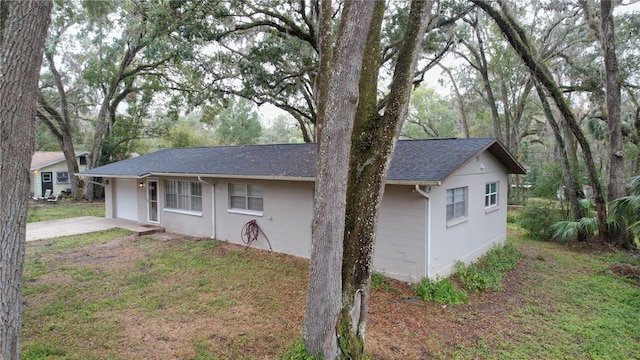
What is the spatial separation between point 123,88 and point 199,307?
873 inches

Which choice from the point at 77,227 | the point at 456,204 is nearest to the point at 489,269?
the point at 456,204

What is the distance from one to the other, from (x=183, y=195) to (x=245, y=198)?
3151 mm

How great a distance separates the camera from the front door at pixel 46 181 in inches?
928

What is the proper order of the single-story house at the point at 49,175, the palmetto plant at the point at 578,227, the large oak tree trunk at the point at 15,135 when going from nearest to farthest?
the large oak tree trunk at the point at 15,135 < the palmetto plant at the point at 578,227 < the single-story house at the point at 49,175

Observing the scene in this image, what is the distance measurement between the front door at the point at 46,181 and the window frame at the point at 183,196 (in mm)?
16913

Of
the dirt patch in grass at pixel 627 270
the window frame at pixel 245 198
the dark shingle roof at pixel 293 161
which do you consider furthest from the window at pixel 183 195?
the dirt patch in grass at pixel 627 270

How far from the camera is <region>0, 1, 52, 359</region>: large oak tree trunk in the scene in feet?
10.2

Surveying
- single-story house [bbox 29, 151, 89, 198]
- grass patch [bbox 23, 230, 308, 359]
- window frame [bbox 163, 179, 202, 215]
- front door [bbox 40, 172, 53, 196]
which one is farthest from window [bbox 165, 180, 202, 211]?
front door [bbox 40, 172, 53, 196]

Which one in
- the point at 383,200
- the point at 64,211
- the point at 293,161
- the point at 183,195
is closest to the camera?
the point at 383,200

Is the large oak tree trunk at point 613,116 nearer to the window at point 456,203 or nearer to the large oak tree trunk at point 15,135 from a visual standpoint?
the window at point 456,203

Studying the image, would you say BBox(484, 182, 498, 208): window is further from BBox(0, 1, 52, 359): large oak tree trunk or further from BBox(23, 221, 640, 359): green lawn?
BBox(0, 1, 52, 359): large oak tree trunk

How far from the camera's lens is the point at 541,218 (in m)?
12.4

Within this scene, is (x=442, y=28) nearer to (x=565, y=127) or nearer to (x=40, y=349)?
(x=565, y=127)

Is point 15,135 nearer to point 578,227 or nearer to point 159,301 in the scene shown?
point 159,301
